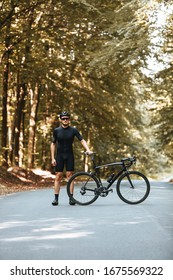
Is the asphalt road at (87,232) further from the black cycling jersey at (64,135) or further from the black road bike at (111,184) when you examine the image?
the black cycling jersey at (64,135)

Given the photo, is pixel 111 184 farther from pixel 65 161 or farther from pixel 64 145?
pixel 64 145

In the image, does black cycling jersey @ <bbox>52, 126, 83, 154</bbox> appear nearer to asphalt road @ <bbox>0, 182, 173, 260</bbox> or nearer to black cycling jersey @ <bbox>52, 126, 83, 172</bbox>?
black cycling jersey @ <bbox>52, 126, 83, 172</bbox>

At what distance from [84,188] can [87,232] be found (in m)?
3.85

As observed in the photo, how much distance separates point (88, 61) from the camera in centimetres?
2477

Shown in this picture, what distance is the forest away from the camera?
18.7 metres

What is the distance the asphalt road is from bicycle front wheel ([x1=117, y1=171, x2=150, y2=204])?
0.23 meters

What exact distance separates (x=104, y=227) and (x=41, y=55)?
1688cm

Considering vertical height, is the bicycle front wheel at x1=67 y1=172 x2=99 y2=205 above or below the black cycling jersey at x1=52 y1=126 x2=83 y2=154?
below

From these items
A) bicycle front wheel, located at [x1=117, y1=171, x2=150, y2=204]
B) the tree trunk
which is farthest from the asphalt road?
the tree trunk

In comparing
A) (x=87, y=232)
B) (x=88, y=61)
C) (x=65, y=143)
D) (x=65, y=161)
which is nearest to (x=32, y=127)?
(x=88, y=61)

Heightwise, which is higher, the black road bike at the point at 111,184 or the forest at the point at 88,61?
the forest at the point at 88,61

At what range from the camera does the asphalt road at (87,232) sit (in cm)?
622

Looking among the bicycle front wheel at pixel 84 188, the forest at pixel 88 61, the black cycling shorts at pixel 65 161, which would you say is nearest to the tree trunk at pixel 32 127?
the forest at pixel 88 61

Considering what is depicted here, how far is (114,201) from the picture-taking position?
12984 mm
